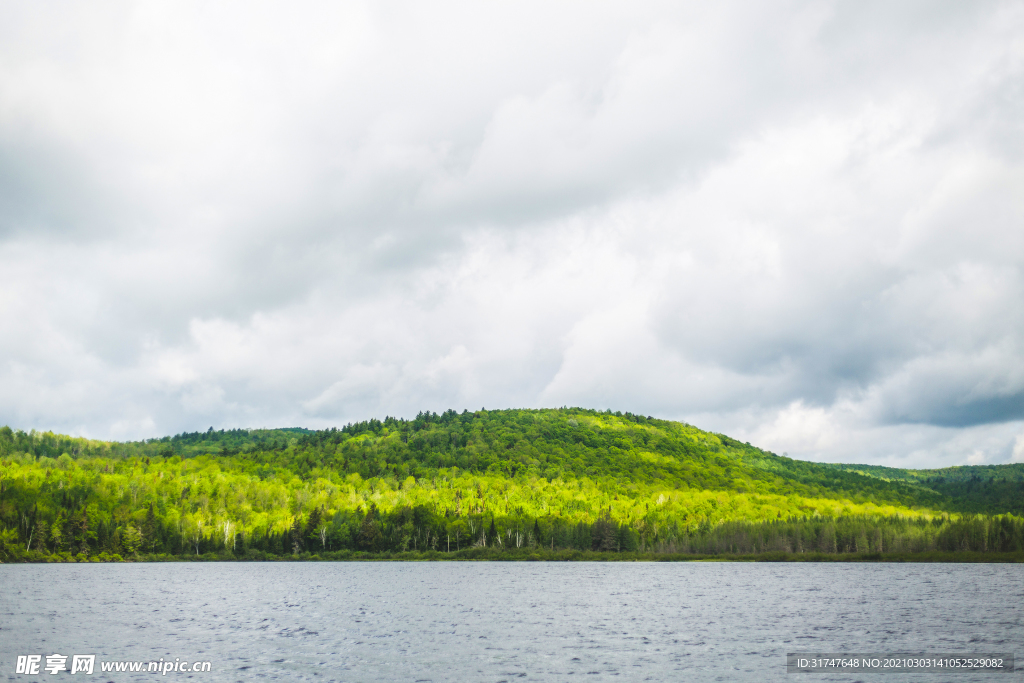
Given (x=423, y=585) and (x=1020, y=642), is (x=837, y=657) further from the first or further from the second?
(x=423, y=585)

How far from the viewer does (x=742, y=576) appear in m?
166

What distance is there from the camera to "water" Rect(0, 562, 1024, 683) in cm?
4988

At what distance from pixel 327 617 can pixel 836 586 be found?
322ft

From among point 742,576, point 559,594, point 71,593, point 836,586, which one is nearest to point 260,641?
point 559,594

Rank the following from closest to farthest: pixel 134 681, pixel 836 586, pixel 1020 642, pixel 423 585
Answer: pixel 134 681 < pixel 1020 642 < pixel 836 586 < pixel 423 585

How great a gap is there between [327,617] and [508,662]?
38614 millimetres

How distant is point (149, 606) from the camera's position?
9181 cm

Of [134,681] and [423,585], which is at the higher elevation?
[134,681]

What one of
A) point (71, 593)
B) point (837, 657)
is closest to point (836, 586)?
point (837, 657)

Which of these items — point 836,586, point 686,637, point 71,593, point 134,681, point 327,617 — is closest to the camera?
point 134,681

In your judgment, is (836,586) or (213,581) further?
(213,581)

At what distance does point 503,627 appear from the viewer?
242 ft

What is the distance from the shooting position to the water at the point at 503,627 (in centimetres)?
4988

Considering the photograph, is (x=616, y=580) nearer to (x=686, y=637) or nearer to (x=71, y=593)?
(x=686, y=637)
